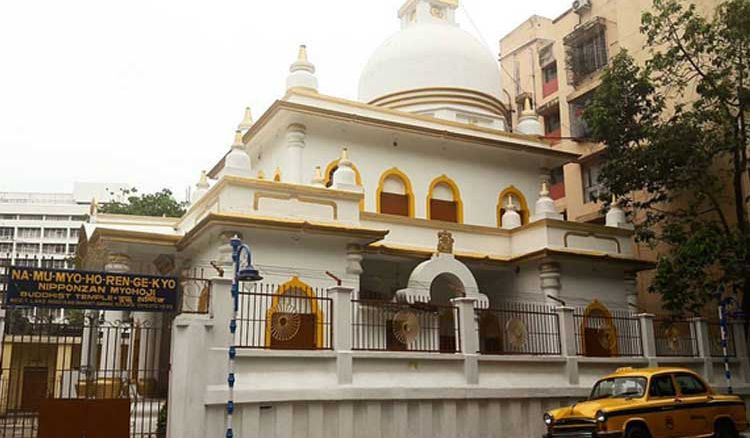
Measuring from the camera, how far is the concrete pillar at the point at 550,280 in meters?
20.7

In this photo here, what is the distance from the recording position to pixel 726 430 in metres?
13.1

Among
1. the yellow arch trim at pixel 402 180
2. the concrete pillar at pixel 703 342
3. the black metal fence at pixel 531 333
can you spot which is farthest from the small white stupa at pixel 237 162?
the concrete pillar at pixel 703 342

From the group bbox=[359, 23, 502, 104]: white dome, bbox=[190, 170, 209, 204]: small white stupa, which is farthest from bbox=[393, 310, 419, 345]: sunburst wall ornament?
bbox=[359, 23, 502, 104]: white dome

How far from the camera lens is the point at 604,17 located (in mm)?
33469

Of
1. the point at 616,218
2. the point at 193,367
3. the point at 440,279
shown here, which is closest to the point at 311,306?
the point at 193,367

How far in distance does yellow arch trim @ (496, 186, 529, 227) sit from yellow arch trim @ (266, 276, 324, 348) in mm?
8650

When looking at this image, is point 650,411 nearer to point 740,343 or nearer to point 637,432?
point 637,432

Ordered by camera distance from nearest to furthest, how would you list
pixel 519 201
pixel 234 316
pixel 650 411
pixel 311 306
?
1. pixel 650 411
2. pixel 234 316
3. pixel 311 306
4. pixel 519 201

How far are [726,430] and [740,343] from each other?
23.3ft

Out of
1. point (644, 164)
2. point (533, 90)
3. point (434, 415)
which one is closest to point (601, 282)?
point (644, 164)

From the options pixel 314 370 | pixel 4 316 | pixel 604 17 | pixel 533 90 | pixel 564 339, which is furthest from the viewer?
pixel 533 90

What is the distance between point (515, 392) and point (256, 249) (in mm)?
6817

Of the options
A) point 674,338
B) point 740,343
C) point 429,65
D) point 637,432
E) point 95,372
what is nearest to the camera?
point 637,432

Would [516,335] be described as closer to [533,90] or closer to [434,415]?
[434,415]
